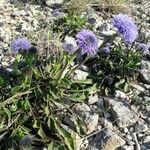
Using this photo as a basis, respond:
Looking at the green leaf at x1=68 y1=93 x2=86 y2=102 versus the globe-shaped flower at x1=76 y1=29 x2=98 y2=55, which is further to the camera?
the green leaf at x1=68 y1=93 x2=86 y2=102

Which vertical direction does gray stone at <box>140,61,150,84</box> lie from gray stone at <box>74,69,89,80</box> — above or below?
below

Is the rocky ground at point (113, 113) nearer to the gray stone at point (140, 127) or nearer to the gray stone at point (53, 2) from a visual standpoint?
the gray stone at point (140, 127)

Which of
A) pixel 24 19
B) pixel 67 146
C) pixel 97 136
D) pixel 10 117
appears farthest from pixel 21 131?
pixel 24 19

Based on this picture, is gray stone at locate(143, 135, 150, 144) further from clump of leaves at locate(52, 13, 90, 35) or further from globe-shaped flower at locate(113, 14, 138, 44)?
clump of leaves at locate(52, 13, 90, 35)

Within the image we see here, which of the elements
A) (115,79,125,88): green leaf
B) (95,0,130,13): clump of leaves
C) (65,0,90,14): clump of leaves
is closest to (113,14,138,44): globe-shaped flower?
(115,79,125,88): green leaf

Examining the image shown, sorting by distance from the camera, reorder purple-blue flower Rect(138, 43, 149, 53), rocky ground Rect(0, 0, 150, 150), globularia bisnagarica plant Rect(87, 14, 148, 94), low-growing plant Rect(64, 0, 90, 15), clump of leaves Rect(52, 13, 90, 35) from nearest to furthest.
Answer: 1. rocky ground Rect(0, 0, 150, 150)
2. globularia bisnagarica plant Rect(87, 14, 148, 94)
3. purple-blue flower Rect(138, 43, 149, 53)
4. clump of leaves Rect(52, 13, 90, 35)
5. low-growing plant Rect(64, 0, 90, 15)

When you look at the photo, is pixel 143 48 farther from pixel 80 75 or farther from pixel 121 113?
pixel 121 113

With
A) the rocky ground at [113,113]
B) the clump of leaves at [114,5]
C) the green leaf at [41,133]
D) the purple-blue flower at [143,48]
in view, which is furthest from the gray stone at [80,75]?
the clump of leaves at [114,5]

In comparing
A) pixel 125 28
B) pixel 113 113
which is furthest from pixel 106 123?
pixel 125 28
